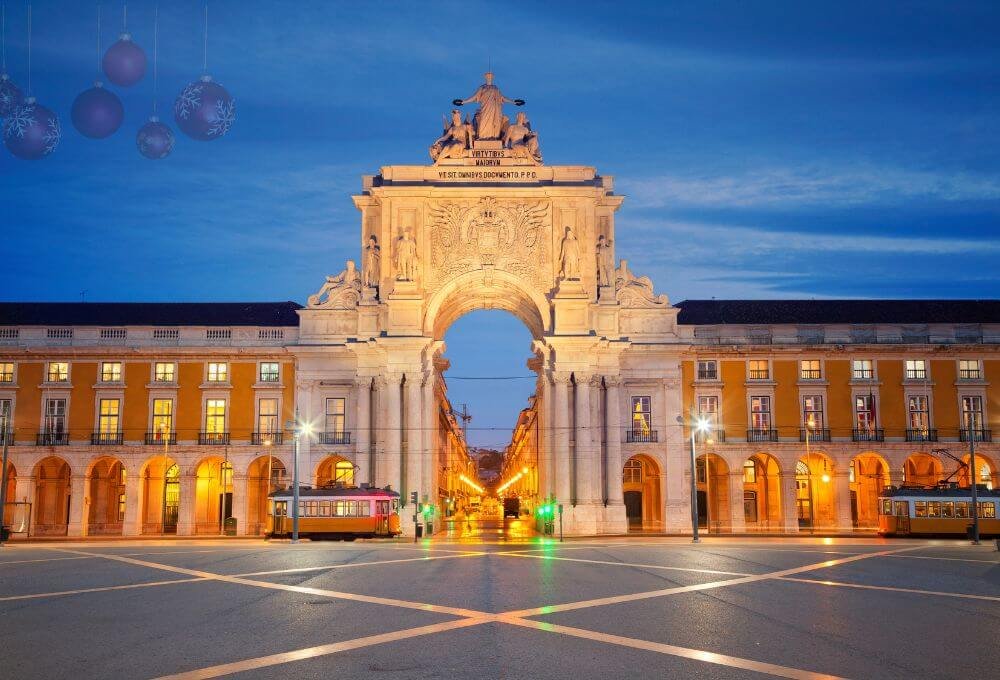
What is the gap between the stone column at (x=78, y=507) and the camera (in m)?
65.9

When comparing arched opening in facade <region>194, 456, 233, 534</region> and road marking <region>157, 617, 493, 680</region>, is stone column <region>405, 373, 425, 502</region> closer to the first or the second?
arched opening in facade <region>194, 456, 233, 534</region>

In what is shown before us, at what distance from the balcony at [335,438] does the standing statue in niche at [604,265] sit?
804 inches

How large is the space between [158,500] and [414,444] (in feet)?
64.4

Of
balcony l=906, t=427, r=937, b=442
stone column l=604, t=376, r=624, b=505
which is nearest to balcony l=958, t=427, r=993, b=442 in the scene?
balcony l=906, t=427, r=937, b=442

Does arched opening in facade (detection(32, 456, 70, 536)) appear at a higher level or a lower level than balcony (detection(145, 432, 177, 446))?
lower

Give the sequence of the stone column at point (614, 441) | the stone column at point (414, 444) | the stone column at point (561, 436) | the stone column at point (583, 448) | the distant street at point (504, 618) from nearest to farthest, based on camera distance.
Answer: the distant street at point (504, 618) → the stone column at point (583, 448) → the stone column at point (561, 436) → the stone column at point (614, 441) → the stone column at point (414, 444)

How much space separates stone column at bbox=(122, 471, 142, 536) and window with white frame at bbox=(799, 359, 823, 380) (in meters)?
46.2

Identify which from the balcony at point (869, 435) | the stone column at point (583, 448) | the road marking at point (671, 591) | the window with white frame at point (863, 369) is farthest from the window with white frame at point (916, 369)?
the road marking at point (671, 591)

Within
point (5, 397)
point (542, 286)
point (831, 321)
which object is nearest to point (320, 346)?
point (542, 286)

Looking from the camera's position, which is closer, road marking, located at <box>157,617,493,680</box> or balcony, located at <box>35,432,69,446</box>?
road marking, located at <box>157,617,493,680</box>

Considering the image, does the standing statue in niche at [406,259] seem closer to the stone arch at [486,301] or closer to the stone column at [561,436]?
the stone arch at [486,301]

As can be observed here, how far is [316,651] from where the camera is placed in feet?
53.7

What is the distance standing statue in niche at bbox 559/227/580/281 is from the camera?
6719cm

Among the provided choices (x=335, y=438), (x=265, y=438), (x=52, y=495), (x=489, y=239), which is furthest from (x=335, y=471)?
(x=489, y=239)
